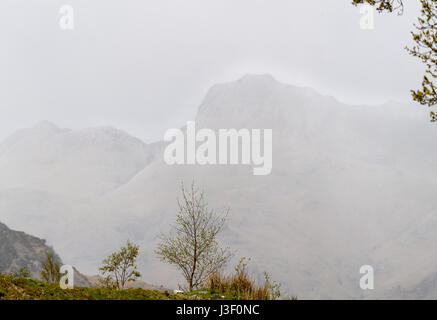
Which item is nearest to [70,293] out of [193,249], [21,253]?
[193,249]

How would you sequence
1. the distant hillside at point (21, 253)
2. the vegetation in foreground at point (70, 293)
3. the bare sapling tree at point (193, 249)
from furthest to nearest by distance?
1. the distant hillside at point (21, 253)
2. the bare sapling tree at point (193, 249)
3. the vegetation in foreground at point (70, 293)

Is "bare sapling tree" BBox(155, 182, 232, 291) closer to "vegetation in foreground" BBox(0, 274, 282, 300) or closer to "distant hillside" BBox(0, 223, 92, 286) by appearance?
"vegetation in foreground" BBox(0, 274, 282, 300)

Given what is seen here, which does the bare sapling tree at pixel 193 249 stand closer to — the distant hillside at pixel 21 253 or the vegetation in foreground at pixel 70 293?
the vegetation in foreground at pixel 70 293

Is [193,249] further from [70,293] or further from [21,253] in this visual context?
[21,253]

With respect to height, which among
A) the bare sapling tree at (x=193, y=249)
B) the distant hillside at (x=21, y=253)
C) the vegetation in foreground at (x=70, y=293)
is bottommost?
the vegetation in foreground at (x=70, y=293)

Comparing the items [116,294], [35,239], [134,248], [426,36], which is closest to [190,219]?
[134,248]

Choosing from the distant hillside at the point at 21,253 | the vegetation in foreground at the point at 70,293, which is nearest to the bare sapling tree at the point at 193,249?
the vegetation in foreground at the point at 70,293

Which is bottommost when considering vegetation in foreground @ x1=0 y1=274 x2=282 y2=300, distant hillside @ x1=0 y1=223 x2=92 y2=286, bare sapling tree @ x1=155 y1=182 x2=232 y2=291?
vegetation in foreground @ x1=0 y1=274 x2=282 y2=300

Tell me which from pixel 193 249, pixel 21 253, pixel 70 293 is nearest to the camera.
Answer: pixel 70 293

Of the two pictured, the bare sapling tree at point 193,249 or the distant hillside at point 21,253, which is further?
the distant hillside at point 21,253

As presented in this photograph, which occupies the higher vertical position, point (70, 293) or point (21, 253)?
point (21, 253)

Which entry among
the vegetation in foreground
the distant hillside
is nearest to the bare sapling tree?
the vegetation in foreground
